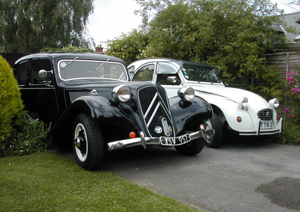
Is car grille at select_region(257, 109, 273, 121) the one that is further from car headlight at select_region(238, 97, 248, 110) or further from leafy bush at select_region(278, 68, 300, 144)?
leafy bush at select_region(278, 68, 300, 144)

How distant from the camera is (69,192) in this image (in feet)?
10.9

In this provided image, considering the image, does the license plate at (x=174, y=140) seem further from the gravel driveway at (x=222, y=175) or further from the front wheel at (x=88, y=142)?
the front wheel at (x=88, y=142)

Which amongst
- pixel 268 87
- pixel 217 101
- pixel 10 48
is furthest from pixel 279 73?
pixel 10 48

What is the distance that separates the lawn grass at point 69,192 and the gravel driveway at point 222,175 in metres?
0.33

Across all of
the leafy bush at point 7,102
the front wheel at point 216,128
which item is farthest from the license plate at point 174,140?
the leafy bush at point 7,102

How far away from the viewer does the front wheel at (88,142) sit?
3.99 metres

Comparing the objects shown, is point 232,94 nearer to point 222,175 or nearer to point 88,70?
point 222,175

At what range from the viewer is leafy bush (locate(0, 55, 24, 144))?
4805mm

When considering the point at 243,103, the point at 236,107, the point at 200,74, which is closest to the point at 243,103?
the point at 243,103

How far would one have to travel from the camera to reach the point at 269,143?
662 cm

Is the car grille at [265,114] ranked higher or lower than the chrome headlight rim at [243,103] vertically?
lower

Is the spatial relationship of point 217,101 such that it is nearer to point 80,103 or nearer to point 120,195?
point 80,103

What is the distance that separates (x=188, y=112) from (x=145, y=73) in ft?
10.3

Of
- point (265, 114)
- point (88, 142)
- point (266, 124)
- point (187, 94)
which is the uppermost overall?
point (187, 94)
